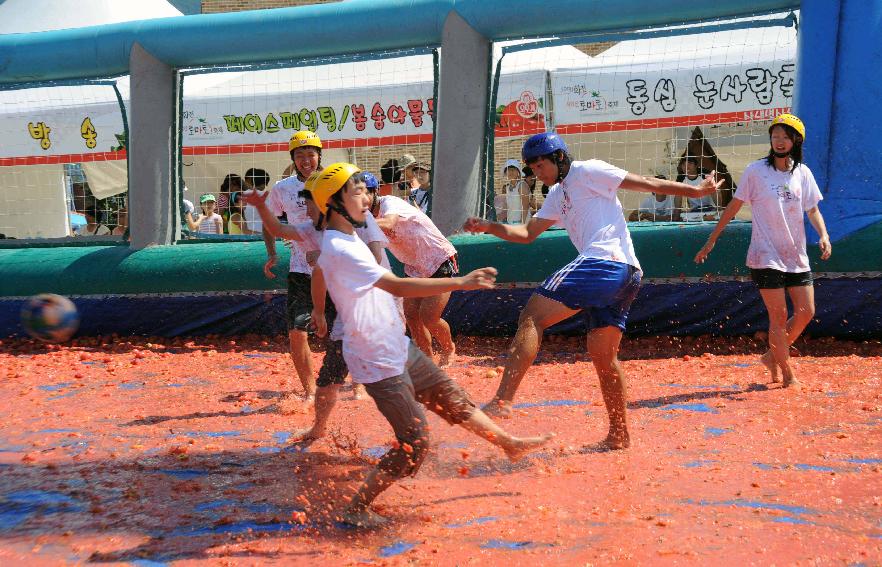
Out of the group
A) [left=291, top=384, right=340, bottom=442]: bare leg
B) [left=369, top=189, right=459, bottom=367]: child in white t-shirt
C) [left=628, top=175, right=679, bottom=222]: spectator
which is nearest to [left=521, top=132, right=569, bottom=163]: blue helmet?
[left=291, top=384, right=340, bottom=442]: bare leg

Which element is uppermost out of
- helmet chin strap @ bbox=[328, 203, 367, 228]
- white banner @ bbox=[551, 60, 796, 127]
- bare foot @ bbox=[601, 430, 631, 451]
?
white banner @ bbox=[551, 60, 796, 127]

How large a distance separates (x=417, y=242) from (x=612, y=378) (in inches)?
97.6

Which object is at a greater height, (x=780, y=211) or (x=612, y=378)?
(x=780, y=211)

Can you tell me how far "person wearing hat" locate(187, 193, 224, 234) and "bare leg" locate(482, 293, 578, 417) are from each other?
6.70 m

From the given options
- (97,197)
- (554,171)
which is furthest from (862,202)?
(97,197)

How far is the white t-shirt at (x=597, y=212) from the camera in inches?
210

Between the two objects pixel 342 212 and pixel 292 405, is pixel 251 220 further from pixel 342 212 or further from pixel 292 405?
pixel 342 212

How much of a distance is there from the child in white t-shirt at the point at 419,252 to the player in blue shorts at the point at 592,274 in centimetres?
185

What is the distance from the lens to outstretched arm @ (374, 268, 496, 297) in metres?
4.05

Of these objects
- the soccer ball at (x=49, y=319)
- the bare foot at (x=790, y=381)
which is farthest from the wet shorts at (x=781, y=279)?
the soccer ball at (x=49, y=319)

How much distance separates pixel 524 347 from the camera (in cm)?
527

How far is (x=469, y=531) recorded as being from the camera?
415 cm

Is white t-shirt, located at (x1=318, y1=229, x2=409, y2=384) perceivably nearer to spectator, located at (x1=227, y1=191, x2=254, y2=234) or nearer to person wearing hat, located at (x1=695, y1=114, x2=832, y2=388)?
person wearing hat, located at (x1=695, y1=114, x2=832, y2=388)

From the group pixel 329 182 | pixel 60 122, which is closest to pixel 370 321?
pixel 329 182
